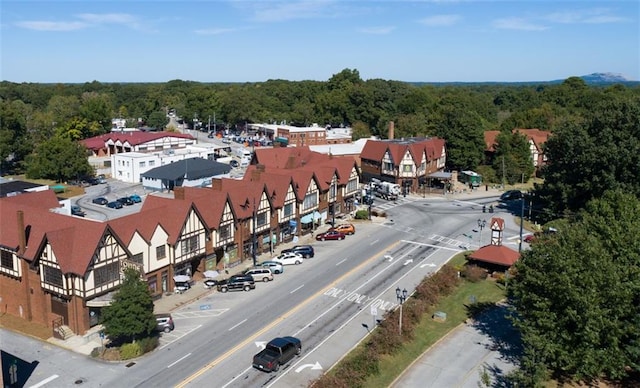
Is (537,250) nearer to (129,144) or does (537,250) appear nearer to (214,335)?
(214,335)

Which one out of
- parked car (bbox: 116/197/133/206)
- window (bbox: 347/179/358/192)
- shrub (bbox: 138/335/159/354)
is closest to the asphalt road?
shrub (bbox: 138/335/159/354)

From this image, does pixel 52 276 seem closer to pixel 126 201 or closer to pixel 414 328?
pixel 414 328

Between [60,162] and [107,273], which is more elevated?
[60,162]

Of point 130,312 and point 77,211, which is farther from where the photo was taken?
point 77,211

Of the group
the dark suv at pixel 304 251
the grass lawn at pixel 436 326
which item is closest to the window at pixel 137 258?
the dark suv at pixel 304 251

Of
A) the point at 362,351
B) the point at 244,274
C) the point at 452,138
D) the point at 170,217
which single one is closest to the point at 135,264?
the point at 170,217

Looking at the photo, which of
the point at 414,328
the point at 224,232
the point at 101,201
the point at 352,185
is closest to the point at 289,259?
the point at 224,232

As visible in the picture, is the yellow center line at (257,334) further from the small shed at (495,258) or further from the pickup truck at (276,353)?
the small shed at (495,258)
